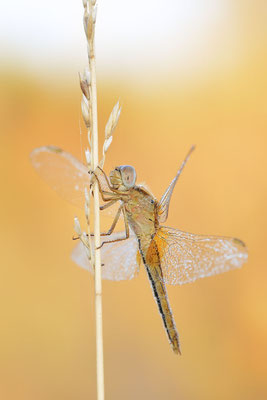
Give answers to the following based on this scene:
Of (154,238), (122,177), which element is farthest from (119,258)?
(122,177)

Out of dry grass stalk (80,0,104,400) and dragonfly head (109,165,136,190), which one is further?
dragonfly head (109,165,136,190)

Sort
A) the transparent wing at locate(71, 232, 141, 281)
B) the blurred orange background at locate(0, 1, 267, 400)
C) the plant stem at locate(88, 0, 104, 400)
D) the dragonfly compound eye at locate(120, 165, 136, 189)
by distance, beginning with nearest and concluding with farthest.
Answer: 1. the plant stem at locate(88, 0, 104, 400)
2. the dragonfly compound eye at locate(120, 165, 136, 189)
3. the transparent wing at locate(71, 232, 141, 281)
4. the blurred orange background at locate(0, 1, 267, 400)

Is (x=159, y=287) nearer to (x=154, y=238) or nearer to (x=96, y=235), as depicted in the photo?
(x=154, y=238)

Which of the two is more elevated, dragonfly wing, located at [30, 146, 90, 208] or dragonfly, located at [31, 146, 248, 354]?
dragonfly wing, located at [30, 146, 90, 208]

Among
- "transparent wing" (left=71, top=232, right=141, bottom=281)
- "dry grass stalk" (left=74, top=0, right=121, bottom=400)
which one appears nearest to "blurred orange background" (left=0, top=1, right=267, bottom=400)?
"transparent wing" (left=71, top=232, right=141, bottom=281)

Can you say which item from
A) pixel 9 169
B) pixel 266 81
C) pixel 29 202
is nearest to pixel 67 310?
pixel 29 202

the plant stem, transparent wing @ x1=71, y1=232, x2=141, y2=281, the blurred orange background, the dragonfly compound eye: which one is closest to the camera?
the plant stem

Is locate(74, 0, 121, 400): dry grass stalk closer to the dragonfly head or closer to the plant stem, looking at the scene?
the plant stem

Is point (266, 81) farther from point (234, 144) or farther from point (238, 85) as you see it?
point (234, 144)
